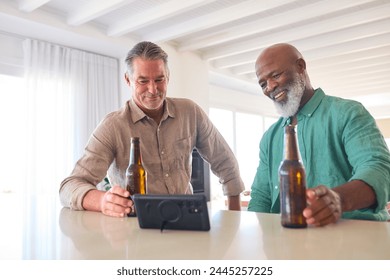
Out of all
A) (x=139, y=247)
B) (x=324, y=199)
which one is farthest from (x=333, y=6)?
(x=139, y=247)

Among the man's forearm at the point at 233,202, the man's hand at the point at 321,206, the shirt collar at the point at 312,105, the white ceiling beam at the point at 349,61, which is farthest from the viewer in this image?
the white ceiling beam at the point at 349,61

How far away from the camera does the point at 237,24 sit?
175 inches

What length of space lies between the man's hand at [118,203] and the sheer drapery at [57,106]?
330 cm

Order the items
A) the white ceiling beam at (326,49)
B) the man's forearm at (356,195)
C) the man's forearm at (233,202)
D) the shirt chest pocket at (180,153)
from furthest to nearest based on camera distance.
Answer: the white ceiling beam at (326,49) → the man's forearm at (233,202) → the shirt chest pocket at (180,153) → the man's forearm at (356,195)

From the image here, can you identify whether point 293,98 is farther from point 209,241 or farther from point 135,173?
point 209,241

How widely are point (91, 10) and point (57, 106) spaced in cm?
127

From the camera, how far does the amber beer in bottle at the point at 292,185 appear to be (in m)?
0.82

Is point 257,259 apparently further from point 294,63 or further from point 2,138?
point 2,138

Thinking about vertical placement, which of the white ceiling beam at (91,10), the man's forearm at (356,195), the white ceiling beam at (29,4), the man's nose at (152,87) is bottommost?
the man's forearm at (356,195)

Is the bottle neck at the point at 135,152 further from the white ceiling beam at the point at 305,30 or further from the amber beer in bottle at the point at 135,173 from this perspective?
the white ceiling beam at the point at 305,30

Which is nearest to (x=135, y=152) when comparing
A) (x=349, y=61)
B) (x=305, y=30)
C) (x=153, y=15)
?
(x=153, y=15)

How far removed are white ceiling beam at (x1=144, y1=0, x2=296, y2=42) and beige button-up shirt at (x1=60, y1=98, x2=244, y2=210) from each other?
233 centimetres

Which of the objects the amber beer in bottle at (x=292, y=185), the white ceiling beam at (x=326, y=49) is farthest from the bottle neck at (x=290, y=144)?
the white ceiling beam at (x=326, y=49)

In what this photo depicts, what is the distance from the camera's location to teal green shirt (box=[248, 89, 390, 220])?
41.7 inches
